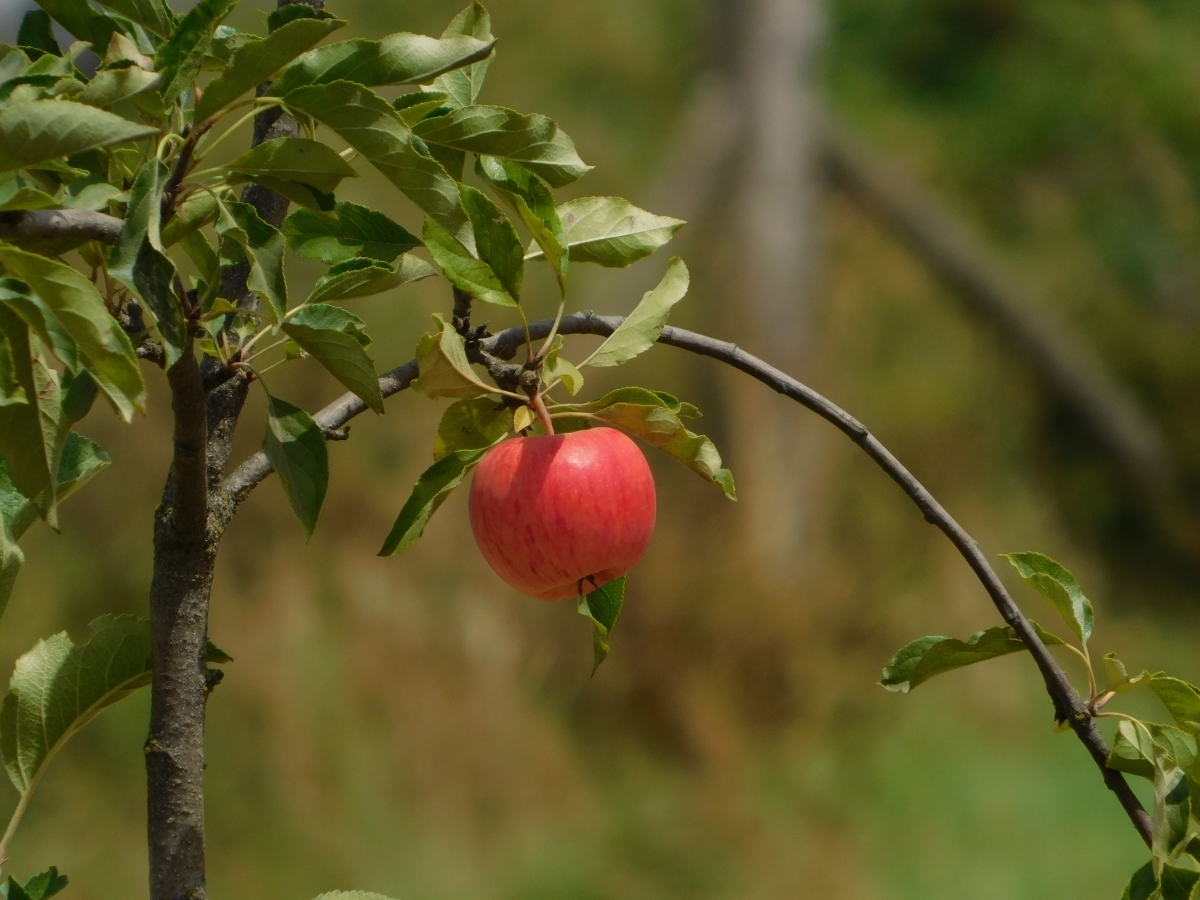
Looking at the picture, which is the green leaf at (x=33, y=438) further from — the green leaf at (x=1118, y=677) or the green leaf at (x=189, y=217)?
the green leaf at (x=1118, y=677)

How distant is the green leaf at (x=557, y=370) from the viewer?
1.56 ft

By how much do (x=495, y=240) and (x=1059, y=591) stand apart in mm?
294

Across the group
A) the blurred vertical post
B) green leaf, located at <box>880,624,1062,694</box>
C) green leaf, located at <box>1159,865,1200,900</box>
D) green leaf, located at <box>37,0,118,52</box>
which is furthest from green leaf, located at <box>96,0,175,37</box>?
the blurred vertical post

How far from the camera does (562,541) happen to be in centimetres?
50

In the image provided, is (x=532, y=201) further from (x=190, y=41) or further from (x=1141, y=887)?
(x=1141, y=887)

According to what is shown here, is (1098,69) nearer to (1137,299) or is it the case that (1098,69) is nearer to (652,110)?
(1137,299)

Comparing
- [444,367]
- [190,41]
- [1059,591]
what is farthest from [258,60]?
[1059,591]

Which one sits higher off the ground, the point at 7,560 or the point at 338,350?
the point at 338,350

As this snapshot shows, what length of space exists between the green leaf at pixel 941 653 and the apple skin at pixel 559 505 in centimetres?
13

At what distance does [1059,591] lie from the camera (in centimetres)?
53

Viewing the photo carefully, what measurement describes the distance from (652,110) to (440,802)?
3118 millimetres

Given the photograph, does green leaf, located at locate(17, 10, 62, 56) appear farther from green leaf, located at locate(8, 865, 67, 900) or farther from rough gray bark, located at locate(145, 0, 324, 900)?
green leaf, located at locate(8, 865, 67, 900)

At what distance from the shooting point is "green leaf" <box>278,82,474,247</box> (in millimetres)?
380

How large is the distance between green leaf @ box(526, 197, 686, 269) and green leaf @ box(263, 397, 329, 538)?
0.44 feet
